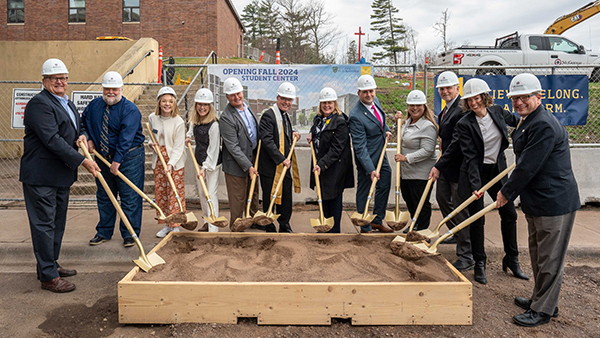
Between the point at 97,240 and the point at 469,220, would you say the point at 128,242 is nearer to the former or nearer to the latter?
the point at 97,240

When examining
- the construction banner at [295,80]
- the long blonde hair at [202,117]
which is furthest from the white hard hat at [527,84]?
the construction banner at [295,80]

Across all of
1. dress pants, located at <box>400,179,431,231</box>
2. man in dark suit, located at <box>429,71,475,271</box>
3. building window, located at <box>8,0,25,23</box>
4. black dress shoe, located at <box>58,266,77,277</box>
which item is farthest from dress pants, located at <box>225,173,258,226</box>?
building window, located at <box>8,0,25,23</box>

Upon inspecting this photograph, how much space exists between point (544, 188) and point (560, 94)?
464 cm

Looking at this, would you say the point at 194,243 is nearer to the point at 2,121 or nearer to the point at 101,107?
the point at 101,107

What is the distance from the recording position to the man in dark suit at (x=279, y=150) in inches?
201

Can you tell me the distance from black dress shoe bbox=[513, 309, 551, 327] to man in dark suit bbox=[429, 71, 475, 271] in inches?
43.3

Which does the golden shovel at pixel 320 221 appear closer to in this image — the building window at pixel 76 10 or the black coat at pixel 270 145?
the black coat at pixel 270 145

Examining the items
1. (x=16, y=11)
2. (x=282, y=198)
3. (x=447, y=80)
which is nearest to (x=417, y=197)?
(x=447, y=80)

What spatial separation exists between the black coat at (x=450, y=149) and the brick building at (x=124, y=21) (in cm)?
2148

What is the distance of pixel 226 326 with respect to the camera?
333 centimetres

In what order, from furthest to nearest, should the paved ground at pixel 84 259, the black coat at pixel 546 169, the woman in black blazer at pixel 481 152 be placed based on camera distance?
the woman in black blazer at pixel 481 152
the paved ground at pixel 84 259
the black coat at pixel 546 169

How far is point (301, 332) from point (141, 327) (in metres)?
1.35

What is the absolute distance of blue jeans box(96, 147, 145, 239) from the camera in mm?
5008

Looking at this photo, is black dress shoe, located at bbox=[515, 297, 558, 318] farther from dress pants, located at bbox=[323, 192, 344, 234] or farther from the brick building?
the brick building
